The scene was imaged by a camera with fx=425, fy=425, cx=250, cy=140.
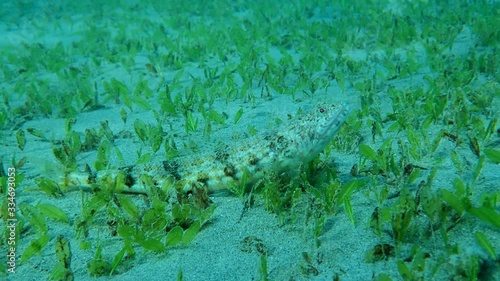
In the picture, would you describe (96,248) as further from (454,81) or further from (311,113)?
(454,81)

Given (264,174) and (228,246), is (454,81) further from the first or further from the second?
(228,246)

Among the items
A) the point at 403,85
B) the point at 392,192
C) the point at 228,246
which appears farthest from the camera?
the point at 403,85

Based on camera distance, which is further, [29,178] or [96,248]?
[29,178]

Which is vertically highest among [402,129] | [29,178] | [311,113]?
[311,113]

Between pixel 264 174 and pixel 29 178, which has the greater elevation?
pixel 264 174

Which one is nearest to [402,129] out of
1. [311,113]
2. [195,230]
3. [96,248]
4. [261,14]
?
[311,113]

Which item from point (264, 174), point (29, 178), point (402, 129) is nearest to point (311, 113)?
point (264, 174)

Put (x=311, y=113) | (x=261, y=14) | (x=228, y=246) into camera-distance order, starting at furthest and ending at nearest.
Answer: (x=261, y=14)
(x=311, y=113)
(x=228, y=246)
